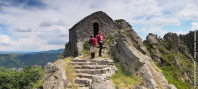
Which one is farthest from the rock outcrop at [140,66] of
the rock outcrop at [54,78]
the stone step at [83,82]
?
the rock outcrop at [54,78]

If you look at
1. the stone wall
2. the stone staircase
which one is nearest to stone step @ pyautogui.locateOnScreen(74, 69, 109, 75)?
the stone staircase

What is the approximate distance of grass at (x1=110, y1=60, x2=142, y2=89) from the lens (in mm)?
6534

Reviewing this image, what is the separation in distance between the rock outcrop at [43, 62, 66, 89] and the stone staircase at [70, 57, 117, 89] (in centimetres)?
99

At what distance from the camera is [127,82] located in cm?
680

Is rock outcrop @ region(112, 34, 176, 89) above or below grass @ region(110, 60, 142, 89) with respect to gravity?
above

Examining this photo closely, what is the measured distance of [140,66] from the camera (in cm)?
780

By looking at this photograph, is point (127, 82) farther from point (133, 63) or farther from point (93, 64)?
point (93, 64)

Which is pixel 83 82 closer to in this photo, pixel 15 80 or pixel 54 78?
pixel 54 78

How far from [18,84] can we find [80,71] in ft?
99.8

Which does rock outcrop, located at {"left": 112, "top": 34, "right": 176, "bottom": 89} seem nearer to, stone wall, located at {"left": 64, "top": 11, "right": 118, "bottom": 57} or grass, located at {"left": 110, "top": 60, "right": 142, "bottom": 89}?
grass, located at {"left": 110, "top": 60, "right": 142, "bottom": 89}

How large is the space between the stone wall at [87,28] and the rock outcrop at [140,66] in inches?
274

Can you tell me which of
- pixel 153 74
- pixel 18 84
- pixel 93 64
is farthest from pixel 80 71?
pixel 18 84

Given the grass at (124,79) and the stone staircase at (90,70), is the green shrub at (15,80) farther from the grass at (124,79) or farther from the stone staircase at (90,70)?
the grass at (124,79)

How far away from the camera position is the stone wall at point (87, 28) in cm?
1589
